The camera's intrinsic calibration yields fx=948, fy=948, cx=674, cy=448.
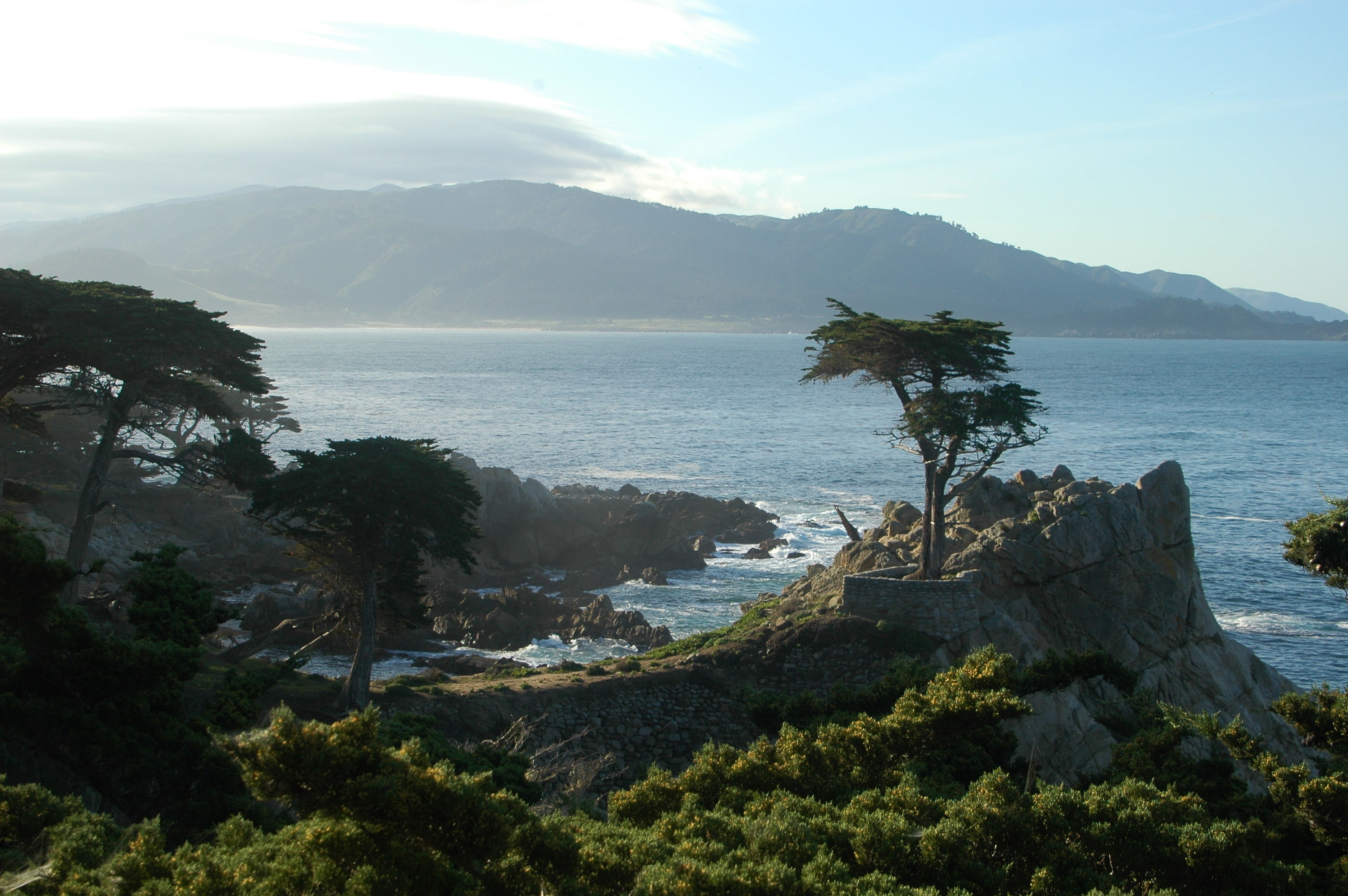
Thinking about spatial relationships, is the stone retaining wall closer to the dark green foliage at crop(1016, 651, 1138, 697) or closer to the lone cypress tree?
the dark green foliage at crop(1016, 651, 1138, 697)

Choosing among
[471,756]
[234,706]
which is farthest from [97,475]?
[471,756]

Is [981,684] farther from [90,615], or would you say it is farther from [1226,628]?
[1226,628]

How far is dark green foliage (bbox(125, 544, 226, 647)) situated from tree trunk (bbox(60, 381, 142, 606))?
25.2 ft

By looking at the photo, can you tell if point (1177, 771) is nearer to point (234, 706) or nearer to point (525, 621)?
point (234, 706)

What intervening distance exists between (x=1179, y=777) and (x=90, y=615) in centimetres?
2196

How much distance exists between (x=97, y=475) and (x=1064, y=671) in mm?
20540

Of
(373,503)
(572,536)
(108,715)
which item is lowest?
(572,536)

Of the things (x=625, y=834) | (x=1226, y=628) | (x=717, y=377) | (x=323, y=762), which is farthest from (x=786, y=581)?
(x=717, y=377)

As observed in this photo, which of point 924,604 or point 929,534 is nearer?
point 924,604

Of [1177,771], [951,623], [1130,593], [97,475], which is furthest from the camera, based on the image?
[1130,593]

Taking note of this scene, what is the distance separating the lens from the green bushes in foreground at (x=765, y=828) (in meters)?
7.46

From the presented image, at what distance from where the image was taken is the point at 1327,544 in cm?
1398

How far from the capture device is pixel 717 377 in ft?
493

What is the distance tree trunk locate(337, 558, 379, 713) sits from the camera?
66.6 ft
